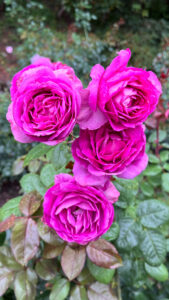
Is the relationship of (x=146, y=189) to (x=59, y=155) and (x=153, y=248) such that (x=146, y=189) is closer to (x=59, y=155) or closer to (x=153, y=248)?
(x=153, y=248)

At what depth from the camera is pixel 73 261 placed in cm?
70

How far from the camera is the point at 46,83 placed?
0.47 m

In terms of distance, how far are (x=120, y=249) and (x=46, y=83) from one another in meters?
0.58

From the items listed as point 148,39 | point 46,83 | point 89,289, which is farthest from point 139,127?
point 148,39

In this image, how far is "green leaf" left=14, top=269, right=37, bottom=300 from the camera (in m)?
0.75

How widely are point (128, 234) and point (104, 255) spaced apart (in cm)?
12

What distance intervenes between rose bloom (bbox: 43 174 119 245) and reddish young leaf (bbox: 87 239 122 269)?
0.49ft

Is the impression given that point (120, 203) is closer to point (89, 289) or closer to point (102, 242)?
point (102, 242)

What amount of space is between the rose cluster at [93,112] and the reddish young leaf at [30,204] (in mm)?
207

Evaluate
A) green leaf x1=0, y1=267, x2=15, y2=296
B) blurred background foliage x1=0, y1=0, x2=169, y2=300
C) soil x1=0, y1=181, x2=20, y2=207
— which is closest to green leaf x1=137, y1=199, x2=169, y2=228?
blurred background foliage x1=0, y1=0, x2=169, y2=300

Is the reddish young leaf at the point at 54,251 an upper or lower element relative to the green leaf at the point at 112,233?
lower

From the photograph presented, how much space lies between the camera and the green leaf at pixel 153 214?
783 mm

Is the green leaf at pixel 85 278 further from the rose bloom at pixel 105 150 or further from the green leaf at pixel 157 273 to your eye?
the rose bloom at pixel 105 150

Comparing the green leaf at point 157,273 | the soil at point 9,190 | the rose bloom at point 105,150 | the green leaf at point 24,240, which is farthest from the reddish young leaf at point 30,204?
the soil at point 9,190
